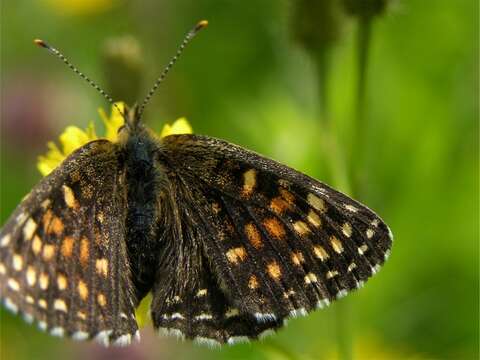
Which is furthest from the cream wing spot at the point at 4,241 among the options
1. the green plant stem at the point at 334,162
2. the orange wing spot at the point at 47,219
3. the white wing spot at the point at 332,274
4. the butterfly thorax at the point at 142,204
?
the green plant stem at the point at 334,162

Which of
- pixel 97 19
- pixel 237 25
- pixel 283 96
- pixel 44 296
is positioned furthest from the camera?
pixel 97 19

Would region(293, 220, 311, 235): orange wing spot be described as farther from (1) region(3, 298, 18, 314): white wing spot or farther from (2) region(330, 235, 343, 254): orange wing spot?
(1) region(3, 298, 18, 314): white wing spot

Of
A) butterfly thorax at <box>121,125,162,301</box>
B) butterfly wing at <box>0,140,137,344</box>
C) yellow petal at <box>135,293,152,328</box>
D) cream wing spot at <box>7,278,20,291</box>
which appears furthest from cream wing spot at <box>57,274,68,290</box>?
yellow petal at <box>135,293,152,328</box>

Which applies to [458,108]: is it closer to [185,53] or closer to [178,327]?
[185,53]

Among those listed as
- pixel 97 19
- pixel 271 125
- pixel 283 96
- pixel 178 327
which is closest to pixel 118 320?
pixel 178 327

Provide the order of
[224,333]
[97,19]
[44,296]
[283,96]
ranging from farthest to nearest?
[97,19], [283,96], [224,333], [44,296]

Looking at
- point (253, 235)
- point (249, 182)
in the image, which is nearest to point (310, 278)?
point (253, 235)

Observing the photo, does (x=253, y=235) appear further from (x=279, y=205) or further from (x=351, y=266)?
(x=351, y=266)
